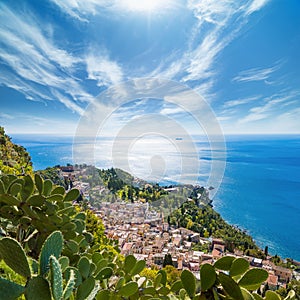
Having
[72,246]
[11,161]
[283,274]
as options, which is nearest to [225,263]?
[72,246]

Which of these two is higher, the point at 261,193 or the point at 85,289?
the point at 85,289

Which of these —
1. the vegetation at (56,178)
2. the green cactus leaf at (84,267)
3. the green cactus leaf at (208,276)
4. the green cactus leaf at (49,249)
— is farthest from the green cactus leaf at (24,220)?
the vegetation at (56,178)

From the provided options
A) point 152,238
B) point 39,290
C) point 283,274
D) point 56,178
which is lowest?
point 283,274

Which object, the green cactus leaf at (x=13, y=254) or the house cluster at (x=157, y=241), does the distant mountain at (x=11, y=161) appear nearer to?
the green cactus leaf at (x=13, y=254)

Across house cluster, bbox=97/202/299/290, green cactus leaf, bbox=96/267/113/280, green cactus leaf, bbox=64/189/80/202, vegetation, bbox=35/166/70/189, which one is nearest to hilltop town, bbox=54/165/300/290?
house cluster, bbox=97/202/299/290

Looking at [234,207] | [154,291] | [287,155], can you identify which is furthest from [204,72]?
[287,155]

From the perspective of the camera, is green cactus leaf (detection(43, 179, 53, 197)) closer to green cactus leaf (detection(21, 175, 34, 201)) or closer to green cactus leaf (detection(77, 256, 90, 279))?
green cactus leaf (detection(21, 175, 34, 201))

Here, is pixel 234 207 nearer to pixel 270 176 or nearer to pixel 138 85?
pixel 270 176

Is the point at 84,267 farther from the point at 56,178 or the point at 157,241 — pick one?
the point at 157,241
